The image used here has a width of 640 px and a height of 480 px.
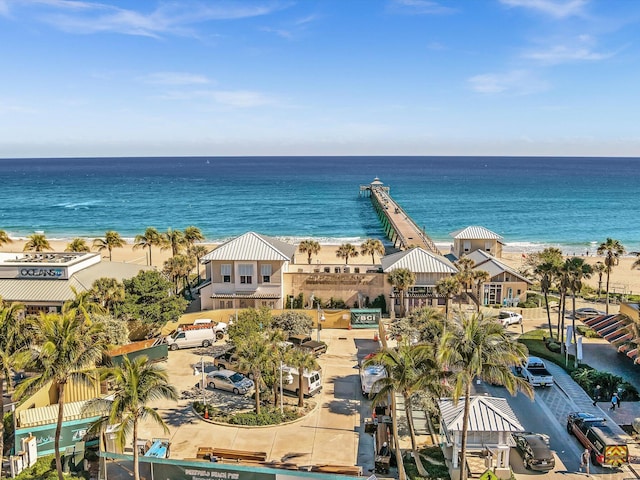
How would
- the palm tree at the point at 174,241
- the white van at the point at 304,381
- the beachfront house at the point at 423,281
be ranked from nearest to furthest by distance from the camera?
1. the white van at the point at 304,381
2. the beachfront house at the point at 423,281
3. the palm tree at the point at 174,241

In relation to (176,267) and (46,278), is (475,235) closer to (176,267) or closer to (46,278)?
(176,267)

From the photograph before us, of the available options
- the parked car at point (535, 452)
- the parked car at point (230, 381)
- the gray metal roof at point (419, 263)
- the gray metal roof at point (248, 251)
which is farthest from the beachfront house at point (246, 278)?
the parked car at point (535, 452)

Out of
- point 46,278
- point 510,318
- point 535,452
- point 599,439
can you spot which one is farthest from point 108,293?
point 510,318

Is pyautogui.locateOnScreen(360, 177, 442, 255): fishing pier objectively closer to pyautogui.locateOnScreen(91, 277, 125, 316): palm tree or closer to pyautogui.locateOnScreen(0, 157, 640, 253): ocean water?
pyautogui.locateOnScreen(0, 157, 640, 253): ocean water

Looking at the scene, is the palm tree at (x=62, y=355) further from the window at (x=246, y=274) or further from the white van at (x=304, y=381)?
the window at (x=246, y=274)

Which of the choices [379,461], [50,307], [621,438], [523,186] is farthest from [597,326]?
[523,186]

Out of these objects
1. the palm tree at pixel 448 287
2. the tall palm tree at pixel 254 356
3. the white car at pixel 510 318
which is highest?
the palm tree at pixel 448 287
